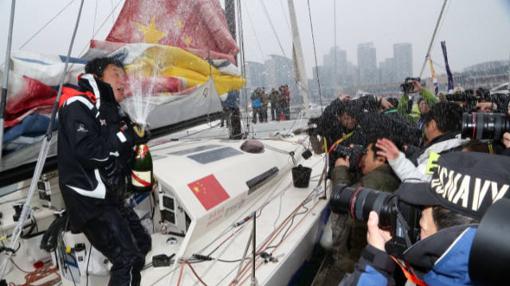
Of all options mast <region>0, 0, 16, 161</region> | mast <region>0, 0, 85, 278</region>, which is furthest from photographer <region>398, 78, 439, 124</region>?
mast <region>0, 0, 16, 161</region>

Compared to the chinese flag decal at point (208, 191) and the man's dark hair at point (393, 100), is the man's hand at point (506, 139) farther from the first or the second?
the man's dark hair at point (393, 100)

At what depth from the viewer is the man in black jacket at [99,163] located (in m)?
1.56

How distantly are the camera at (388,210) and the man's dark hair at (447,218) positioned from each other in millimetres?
97

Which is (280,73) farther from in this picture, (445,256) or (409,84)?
(445,256)

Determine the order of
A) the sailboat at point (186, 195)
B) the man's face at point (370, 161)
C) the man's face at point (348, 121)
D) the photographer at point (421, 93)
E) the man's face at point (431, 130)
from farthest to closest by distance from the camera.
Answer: the photographer at point (421, 93), the man's face at point (348, 121), the man's face at point (431, 130), the man's face at point (370, 161), the sailboat at point (186, 195)

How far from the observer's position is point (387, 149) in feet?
6.24

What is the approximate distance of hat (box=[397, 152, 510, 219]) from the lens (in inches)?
26.8

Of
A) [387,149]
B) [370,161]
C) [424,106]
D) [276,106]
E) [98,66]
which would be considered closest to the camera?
[98,66]

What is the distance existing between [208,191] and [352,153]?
41.0 inches

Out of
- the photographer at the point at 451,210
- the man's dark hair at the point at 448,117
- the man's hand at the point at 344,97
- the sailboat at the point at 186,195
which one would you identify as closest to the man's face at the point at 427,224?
the photographer at the point at 451,210

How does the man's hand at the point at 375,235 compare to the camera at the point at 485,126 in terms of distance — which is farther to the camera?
the camera at the point at 485,126

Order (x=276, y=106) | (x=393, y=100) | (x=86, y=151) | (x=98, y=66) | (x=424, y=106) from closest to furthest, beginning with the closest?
(x=86, y=151)
(x=98, y=66)
(x=424, y=106)
(x=393, y=100)
(x=276, y=106)

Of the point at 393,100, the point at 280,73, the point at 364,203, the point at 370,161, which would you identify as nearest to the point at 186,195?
the point at 370,161

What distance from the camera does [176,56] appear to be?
289 centimetres
